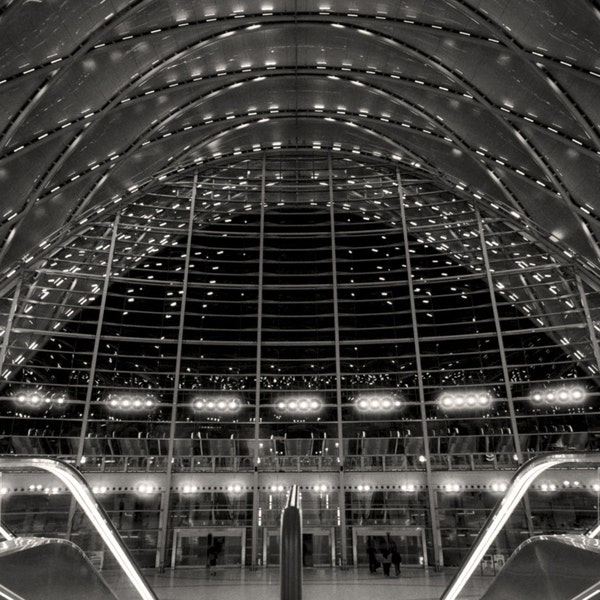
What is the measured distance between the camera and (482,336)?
93.0ft

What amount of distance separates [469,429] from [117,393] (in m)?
17.4

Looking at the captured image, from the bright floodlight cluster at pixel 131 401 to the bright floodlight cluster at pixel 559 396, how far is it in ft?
61.8

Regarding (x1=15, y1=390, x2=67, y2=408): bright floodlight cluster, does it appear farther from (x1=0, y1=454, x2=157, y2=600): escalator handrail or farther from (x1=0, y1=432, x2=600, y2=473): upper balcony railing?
(x1=0, y1=454, x2=157, y2=600): escalator handrail

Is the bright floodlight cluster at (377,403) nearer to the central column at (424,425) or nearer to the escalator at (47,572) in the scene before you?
the central column at (424,425)

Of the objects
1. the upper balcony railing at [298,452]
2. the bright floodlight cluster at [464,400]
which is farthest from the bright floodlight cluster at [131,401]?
the bright floodlight cluster at [464,400]

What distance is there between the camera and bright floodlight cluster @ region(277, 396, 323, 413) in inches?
1108

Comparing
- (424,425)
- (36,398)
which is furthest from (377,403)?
(36,398)

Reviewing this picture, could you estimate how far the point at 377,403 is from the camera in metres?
28.0

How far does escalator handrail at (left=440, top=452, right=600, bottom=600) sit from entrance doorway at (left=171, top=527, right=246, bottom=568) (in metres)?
18.8

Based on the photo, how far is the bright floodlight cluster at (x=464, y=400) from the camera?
27.2 metres

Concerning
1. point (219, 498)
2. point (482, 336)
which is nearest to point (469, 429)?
point (482, 336)

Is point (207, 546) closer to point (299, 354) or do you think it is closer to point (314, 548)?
point (314, 548)

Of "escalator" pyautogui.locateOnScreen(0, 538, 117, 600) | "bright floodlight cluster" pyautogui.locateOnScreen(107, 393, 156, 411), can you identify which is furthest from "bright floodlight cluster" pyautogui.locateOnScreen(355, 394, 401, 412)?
"escalator" pyautogui.locateOnScreen(0, 538, 117, 600)

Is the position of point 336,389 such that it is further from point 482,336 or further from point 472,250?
point 472,250
